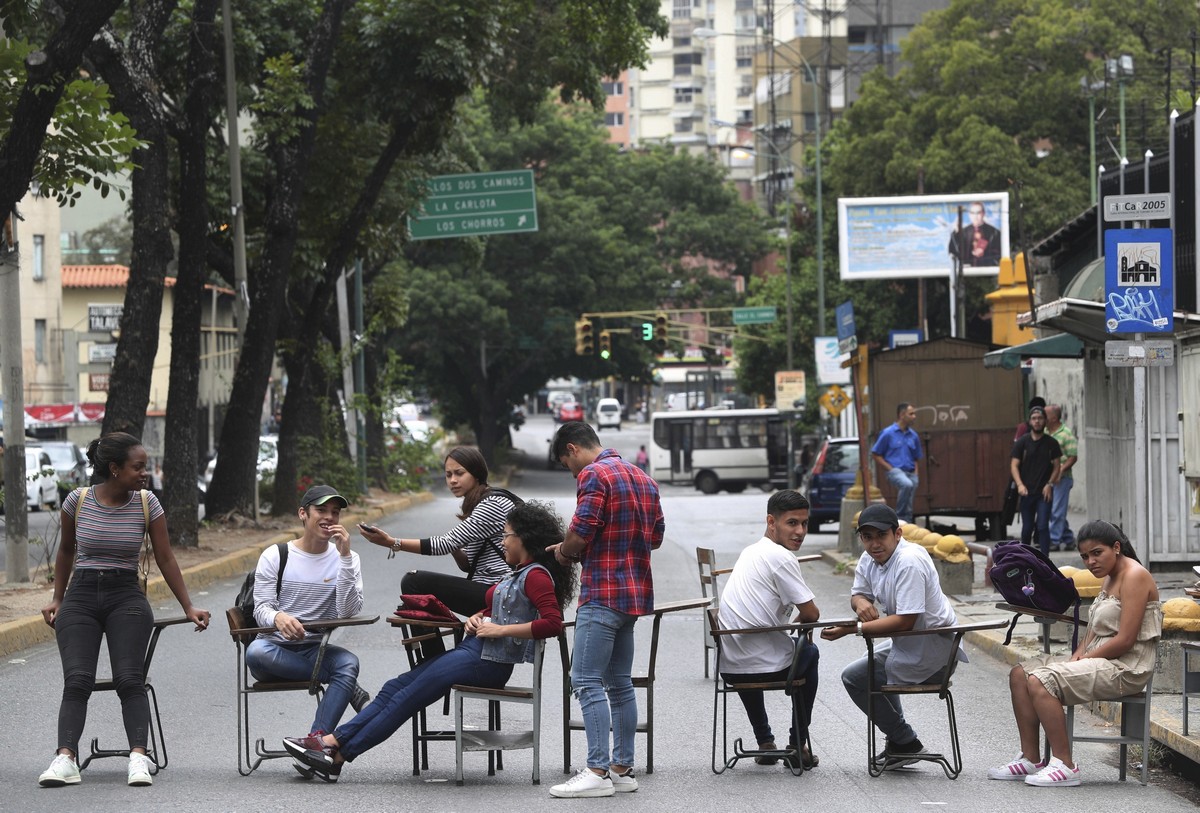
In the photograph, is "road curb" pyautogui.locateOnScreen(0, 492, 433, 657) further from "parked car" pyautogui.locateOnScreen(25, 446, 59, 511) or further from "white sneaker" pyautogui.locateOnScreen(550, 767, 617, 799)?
"parked car" pyautogui.locateOnScreen(25, 446, 59, 511)

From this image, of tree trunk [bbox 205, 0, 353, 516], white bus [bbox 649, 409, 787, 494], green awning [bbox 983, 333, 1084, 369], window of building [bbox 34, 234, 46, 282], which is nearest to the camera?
green awning [bbox 983, 333, 1084, 369]

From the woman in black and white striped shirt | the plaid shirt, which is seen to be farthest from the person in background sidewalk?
the plaid shirt

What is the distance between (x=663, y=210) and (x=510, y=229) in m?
38.7

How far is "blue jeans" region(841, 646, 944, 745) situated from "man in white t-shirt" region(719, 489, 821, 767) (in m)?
0.23

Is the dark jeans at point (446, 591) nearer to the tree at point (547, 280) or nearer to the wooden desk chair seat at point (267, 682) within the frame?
the wooden desk chair seat at point (267, 682)

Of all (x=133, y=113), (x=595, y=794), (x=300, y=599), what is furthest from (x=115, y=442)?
(x=133, y=113)

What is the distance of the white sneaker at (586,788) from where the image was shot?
7.98m

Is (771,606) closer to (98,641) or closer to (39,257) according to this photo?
(98,641)

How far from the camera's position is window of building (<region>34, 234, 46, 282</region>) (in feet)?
183

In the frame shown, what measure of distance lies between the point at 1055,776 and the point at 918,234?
130ft

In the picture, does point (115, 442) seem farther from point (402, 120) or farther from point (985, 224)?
point (985, 224)

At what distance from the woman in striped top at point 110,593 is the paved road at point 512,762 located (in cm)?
36

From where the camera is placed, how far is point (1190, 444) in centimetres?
1480

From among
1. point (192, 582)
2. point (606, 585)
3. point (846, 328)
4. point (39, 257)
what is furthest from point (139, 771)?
point (39, 257)
